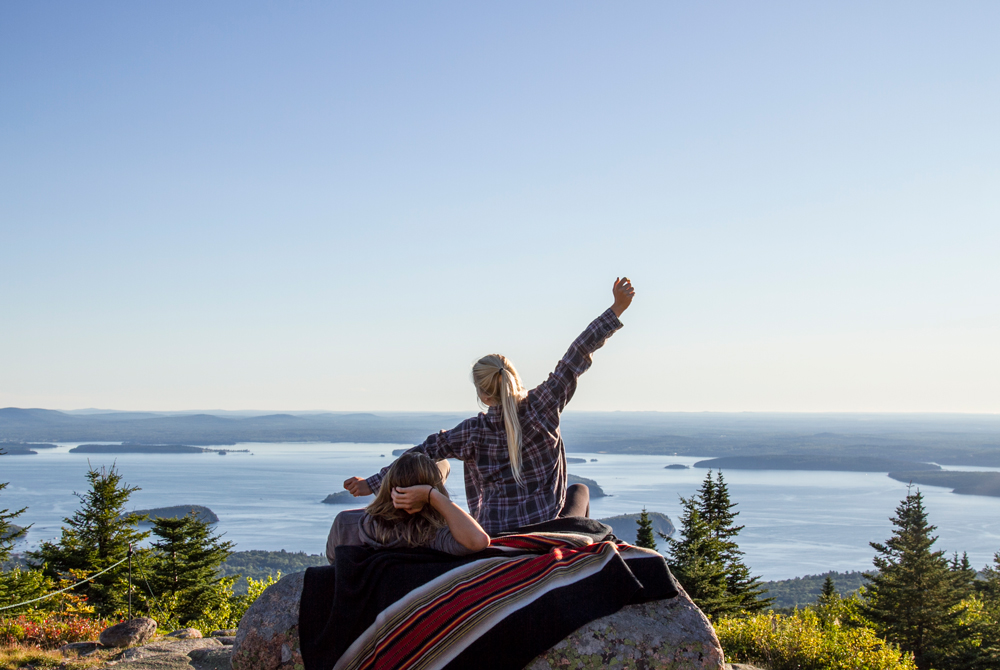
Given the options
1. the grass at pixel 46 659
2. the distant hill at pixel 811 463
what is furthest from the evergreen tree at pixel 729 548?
the distant hill at pixel 811 463

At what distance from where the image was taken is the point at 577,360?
3.69 meters

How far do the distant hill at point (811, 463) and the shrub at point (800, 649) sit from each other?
15379 centimetres

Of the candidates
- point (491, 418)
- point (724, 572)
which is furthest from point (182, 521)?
point (491, 418)

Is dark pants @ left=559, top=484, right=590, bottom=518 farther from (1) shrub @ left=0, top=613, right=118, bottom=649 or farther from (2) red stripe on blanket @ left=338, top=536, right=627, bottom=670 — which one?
(1) shrub @ left=0, top=613, right=118, bottom=649

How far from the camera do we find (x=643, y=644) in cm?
266

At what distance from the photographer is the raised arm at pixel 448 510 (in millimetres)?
2830

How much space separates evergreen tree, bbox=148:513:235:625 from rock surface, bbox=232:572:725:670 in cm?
2342

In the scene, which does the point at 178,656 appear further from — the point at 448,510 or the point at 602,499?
the point at 602,499

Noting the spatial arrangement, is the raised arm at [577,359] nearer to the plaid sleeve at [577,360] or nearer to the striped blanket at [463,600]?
the plaid sleeve at [577,360]

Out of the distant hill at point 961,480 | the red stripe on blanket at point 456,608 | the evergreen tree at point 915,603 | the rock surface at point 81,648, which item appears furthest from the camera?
the distant hill at point 961,480

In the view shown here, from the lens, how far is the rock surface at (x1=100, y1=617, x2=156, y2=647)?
22.7 feet

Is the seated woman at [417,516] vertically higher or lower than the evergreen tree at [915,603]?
higher

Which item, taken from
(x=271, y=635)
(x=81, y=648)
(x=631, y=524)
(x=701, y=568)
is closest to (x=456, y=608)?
(x=271, y=635)

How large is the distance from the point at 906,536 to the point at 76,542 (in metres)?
28.6
